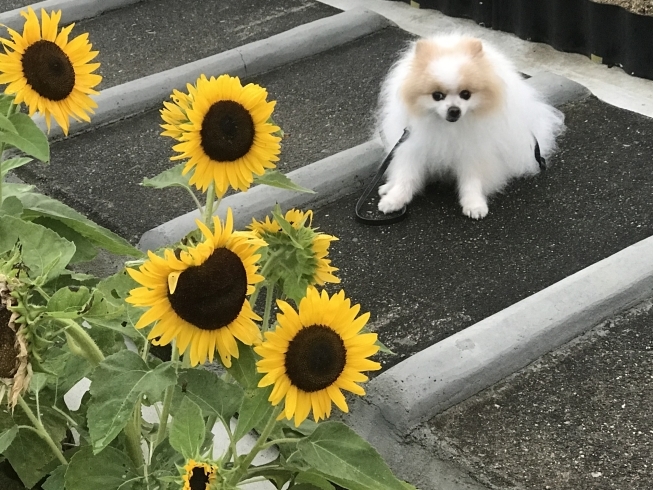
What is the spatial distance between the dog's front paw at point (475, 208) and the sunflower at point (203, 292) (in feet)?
5.18

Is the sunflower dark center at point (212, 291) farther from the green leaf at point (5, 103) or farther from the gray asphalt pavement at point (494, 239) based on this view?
the gray asphalt pavement at point (494, 239)

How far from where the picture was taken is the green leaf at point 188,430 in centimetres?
87

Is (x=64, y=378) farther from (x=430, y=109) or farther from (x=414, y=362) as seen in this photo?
(x=430, y=109)

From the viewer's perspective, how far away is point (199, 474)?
2.71 feet

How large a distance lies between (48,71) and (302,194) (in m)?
1.42

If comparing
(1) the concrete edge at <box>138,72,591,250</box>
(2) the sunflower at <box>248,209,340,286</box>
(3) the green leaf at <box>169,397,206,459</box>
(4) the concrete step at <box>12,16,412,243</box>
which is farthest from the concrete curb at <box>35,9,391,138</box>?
(3) the green leaf at <box>169,397,206,459</box>

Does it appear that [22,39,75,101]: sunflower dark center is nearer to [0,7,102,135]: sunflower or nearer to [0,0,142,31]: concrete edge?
[0,7,102,135]: sunflower

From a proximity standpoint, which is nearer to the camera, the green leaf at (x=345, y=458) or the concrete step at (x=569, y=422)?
the green leaf at (x=345, y=458)

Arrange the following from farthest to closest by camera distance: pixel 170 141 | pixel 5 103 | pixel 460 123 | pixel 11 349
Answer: pixel 170 141
pixel 460 123
pixel 5 103
pixel 11 349

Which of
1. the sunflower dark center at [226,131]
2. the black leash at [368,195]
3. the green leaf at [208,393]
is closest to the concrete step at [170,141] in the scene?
the black leash at [368,195]

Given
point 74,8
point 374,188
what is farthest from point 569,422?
point 74,8

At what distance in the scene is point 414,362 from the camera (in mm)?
1790

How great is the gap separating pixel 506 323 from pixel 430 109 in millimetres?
730

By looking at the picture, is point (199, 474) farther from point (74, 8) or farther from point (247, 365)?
point (74, 8)
